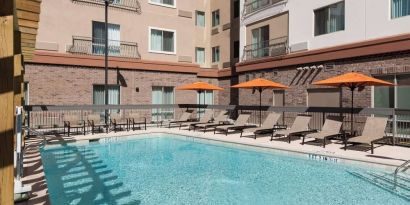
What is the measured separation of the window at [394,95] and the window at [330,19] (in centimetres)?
414

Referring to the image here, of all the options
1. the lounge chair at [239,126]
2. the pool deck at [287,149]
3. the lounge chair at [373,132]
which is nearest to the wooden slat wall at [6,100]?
the pool deck at [287,149]

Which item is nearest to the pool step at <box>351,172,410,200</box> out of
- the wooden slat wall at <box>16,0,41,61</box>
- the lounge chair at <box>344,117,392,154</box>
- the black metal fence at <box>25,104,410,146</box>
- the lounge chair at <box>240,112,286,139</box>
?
the lounge chair at <box>344,117,392,154</box>

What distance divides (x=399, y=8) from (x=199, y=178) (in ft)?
40.3

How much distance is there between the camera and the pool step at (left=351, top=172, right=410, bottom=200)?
8.04 m

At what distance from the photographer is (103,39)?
22.6 meters

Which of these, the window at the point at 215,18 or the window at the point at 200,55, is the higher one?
the window at the point at 215,18

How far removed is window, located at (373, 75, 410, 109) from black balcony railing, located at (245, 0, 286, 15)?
31.3ft

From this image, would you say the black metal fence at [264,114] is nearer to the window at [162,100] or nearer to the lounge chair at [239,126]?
the window at [162,100]

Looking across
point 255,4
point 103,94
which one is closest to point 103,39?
point 103,94

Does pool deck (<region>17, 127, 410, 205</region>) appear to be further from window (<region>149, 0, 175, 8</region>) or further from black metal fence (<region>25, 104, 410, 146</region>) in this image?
window (<region>149, 0, 175, 8</region>)

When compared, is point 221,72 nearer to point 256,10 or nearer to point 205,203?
point 256,10

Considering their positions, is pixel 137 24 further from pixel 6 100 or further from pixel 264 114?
pixel 6 100

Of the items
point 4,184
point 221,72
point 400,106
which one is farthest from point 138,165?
point 221,72

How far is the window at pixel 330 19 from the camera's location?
1772 cm
